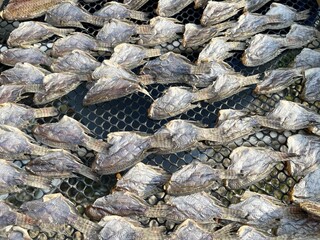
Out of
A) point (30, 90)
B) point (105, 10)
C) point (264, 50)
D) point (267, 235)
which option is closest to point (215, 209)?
point (267, 235)

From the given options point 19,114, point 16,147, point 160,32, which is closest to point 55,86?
point 19,114

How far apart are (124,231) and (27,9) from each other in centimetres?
218

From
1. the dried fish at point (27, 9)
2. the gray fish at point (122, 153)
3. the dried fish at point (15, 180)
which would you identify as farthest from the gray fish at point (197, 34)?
the dried fish at point (15, 180)

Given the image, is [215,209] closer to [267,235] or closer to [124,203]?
[267,235]

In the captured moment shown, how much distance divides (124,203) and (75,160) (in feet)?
1.53

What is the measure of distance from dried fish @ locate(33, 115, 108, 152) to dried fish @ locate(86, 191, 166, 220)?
1.26 ft

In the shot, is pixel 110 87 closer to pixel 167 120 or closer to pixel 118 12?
pixel 167 120

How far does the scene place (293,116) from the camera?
3189 millimetres

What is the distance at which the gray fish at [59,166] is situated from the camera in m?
3.07

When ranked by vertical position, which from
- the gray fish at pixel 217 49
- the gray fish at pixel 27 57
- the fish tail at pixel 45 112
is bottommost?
the fish tail at pixel 45 112

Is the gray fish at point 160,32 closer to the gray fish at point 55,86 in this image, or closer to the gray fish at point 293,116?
the gray fish at point 55,86

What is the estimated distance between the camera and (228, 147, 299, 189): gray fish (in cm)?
300

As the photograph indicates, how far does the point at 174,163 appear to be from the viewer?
10.5 feet

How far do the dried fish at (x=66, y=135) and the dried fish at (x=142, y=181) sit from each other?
11.4 inches
